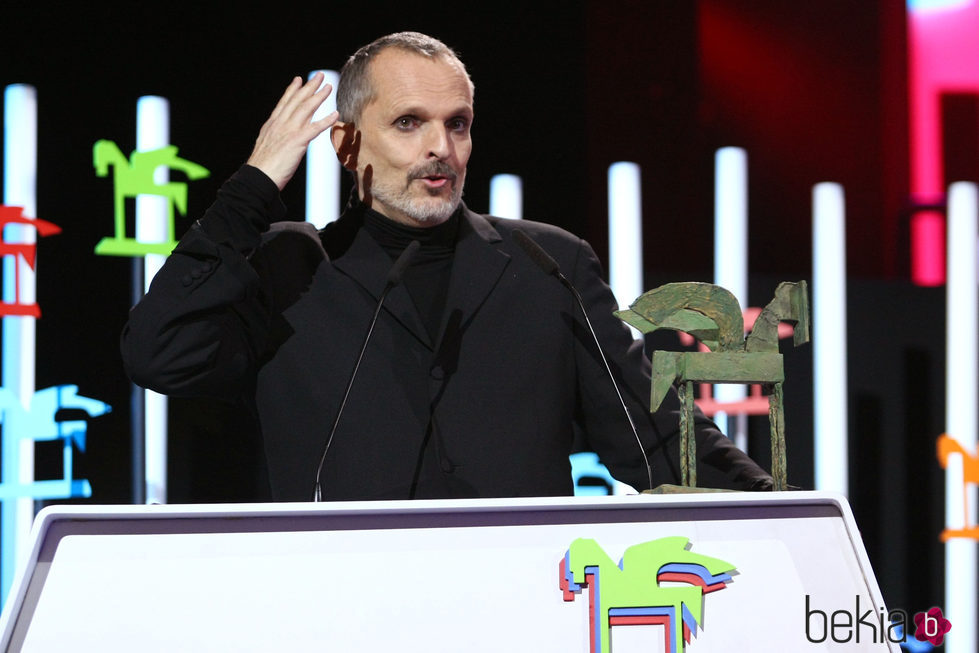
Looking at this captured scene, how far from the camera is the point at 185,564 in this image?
806mm

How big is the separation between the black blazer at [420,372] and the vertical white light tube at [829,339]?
48.3 inches

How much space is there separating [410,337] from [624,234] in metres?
1.16

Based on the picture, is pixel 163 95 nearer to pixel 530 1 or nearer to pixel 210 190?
pixel 210 190

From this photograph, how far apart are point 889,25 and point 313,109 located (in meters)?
2.11

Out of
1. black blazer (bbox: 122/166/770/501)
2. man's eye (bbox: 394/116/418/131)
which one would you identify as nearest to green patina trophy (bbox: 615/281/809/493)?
black blazer (bbox: 122/166/770/501)

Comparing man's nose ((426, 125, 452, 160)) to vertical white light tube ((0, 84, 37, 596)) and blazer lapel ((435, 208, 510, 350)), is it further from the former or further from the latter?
vertical white light tube ((0, 84, 37, 596))

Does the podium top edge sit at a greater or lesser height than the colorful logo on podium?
greater

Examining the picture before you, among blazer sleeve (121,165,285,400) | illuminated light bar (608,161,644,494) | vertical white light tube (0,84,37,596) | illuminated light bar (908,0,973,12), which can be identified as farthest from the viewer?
illuminated light bar (908,0,973,12)

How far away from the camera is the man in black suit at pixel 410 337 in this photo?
52.8 inches

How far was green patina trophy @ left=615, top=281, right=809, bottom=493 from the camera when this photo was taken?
102 centimetres

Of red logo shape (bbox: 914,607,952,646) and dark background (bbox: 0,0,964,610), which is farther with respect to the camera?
dark background (bbox: 0,0,964,610)

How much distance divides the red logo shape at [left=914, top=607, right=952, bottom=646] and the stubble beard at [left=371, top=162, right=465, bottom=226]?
0.88 m

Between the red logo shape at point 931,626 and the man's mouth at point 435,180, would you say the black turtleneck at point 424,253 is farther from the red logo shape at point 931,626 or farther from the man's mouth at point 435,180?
the red logo shape at point 931,626

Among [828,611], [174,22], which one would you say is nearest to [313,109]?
[828,611]
